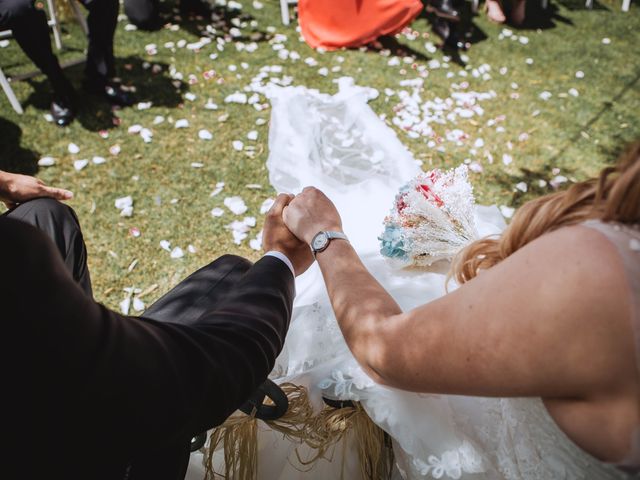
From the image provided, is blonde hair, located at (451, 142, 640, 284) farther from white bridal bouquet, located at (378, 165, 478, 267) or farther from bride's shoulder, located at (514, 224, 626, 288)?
white bridal bouquet, located at (378, 165, 478, 267)

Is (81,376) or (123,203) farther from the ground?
(81,376)

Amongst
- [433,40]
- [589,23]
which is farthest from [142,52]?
[589,23]

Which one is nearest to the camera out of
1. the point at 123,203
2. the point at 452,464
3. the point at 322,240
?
the point at 452,464

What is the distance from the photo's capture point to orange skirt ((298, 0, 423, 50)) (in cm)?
473

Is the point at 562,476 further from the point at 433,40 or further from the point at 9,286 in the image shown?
the point at 433,40

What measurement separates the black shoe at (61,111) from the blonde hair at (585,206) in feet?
12.1

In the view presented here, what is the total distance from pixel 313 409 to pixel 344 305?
43 cm

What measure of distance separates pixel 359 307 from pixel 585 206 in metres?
0.64

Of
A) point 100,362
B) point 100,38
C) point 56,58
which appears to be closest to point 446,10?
point 100,38

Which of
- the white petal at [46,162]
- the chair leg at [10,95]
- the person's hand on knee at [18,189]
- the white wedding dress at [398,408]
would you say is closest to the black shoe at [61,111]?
the chair leg at [10,95]

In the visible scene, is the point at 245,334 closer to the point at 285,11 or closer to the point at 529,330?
the point at 529,330

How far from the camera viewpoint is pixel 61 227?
6.70ft

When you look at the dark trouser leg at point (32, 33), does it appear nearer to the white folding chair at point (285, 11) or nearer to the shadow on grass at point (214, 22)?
the shadow on grass at point (214, 22)

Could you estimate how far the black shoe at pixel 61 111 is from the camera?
373 centimetres
